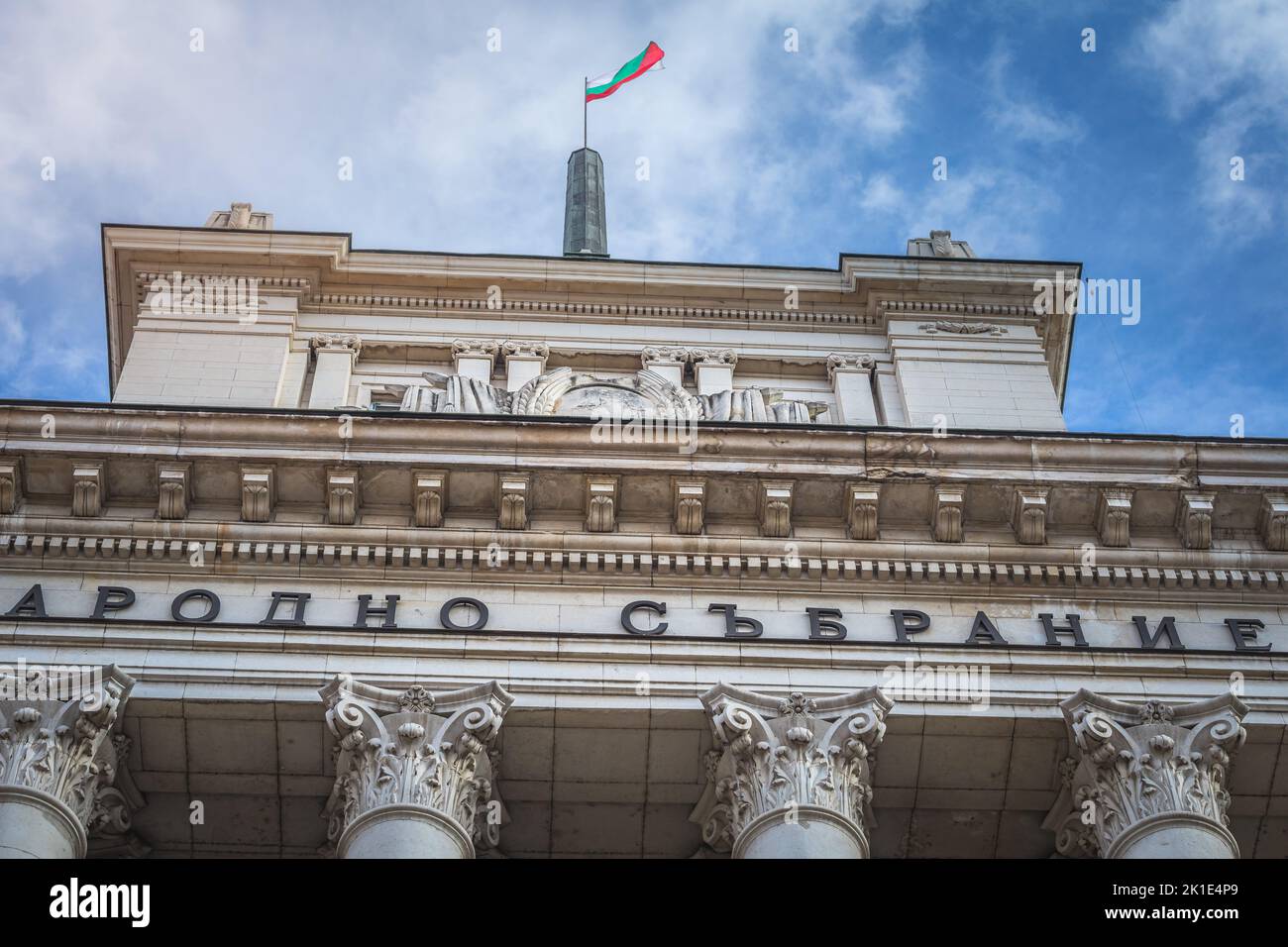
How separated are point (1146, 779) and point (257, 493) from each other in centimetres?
1180

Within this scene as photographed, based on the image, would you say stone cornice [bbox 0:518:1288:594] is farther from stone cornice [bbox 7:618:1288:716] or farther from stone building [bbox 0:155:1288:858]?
stone cornice [bbox 7:618:1288:716]

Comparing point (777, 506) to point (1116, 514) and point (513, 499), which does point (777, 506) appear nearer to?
point (513, 499)

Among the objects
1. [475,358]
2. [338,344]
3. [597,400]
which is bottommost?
[597,400]

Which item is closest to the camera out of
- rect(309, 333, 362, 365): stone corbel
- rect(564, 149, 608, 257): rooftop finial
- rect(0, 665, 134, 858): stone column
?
rect(0, 665, 134, 858): stone column

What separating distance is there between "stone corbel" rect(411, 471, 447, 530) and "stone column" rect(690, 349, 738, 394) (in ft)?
23.6

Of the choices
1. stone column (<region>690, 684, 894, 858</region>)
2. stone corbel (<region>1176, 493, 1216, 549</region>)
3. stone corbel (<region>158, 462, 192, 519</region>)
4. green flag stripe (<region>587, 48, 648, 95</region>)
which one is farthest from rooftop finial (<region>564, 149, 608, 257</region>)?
stone column (<region>690, 684, 894, 858</region>)

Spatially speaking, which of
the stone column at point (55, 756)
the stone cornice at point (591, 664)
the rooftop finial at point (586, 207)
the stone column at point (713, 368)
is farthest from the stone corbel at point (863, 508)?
the rooftop finial at point (586, 207)

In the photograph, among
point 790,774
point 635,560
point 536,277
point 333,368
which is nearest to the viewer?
point 790,774

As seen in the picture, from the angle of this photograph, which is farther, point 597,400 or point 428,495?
point 597,400

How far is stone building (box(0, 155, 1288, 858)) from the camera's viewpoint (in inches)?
864

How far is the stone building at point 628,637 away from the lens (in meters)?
21.9

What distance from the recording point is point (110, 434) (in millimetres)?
24938

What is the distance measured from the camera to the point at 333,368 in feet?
102

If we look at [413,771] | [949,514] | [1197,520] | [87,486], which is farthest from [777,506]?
[87,486]
